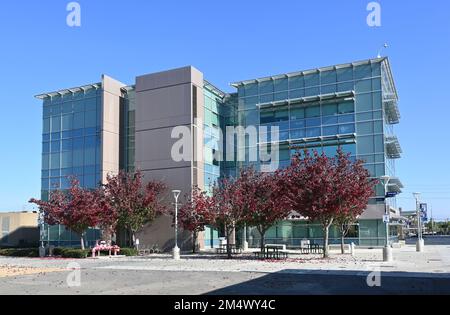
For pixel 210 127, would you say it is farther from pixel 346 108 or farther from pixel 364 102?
pixel 364 102

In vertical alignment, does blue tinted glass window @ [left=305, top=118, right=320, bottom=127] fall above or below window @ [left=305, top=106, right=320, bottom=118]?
below

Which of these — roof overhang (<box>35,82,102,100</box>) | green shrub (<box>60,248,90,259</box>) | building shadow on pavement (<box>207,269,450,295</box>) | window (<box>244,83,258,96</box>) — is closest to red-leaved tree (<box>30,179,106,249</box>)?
green shrub (<box>60,248,90,259</box>)

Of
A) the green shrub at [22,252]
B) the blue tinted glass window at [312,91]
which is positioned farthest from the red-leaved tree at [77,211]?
the blue tinted glass window at [312,91]

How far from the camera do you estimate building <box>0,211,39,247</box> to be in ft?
177

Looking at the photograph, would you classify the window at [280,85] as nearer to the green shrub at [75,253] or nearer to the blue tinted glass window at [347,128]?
the blue tinted glass window at [347,128]

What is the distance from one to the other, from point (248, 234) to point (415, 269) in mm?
24740

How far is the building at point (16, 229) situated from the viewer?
54.1 meters

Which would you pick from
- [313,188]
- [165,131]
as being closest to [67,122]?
[165,131]

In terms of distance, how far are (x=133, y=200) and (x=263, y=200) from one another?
11720 mm

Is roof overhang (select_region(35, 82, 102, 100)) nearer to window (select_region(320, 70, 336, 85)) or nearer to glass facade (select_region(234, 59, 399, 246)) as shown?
glass facade (select_region(234, 59, 399, 246))

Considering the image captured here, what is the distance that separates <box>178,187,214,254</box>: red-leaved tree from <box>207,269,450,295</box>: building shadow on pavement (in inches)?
459
